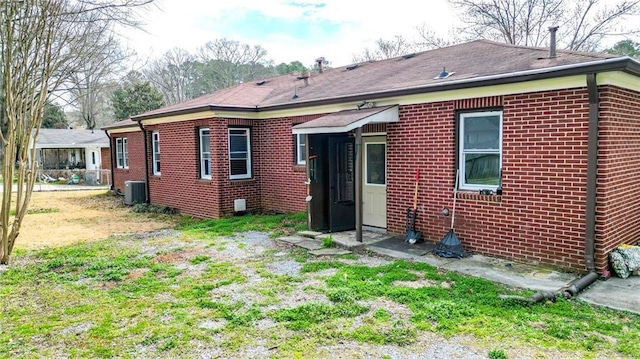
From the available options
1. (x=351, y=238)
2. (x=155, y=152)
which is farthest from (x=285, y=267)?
(x=155, y=152)

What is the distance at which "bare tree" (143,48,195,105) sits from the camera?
1786 inches

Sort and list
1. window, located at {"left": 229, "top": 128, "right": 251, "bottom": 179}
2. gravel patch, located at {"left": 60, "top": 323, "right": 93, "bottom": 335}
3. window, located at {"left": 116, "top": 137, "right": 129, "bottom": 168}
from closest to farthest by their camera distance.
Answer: gravel patch, located at {"left": 60, "top": 323, "right": 93, "bottom": 335} < window, located at {"left": 229, "top": 128, "right": 251, "bottom": 179} < window, located at {"left": 116, "top": 137, "right": 129, "bottom": 168}

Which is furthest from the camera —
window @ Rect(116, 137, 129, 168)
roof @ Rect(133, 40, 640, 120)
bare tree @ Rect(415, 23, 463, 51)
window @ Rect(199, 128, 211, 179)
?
bare tree @ Rect(415, 23, 463, 51)

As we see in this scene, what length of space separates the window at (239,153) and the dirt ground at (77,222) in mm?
2247

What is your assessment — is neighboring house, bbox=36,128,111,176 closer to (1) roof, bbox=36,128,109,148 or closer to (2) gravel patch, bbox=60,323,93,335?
(1) roof, bbox=36,128,109,148

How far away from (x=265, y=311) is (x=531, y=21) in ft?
80.3

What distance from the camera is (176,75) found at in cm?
4606

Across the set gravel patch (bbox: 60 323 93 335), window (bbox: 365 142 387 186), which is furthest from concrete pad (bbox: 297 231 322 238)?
gravel patch (bbox: 60 323 93 335)

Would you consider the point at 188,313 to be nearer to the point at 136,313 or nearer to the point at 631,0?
the point at 136,313

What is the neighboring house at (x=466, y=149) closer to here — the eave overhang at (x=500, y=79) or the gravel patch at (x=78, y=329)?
the eave overhang at (x=500, y=79)

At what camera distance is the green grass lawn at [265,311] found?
4055 mm

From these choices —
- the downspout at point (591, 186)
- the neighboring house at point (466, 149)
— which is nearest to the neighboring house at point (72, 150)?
the neighboring house at point (466, 149)

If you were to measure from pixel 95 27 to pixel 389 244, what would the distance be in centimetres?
795

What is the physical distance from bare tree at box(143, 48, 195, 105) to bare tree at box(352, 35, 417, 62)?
2104 cm
